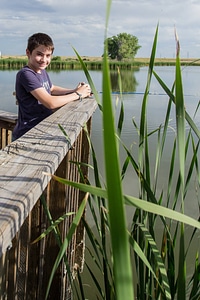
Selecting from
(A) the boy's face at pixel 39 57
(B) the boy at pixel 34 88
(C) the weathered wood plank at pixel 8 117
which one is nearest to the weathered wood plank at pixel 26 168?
(B) the boy at pixel 34 88

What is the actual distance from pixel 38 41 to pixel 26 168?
4.90 feet

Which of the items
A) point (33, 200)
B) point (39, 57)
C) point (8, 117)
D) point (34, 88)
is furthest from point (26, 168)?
point (8, 117)

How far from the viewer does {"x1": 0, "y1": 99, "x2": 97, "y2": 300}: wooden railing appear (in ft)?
2.67

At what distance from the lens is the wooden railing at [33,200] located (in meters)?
0.81

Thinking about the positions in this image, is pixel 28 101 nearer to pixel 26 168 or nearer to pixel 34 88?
pixel 34 88

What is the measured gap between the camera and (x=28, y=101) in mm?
2338

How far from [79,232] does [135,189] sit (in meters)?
1.99

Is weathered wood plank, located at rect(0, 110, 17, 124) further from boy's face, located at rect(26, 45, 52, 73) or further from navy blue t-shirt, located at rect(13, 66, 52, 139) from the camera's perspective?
boy's face, located at rect(26, 45, 52, 73)

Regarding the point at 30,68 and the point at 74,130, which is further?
the point at 30,68

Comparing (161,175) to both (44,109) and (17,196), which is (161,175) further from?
(17,196)

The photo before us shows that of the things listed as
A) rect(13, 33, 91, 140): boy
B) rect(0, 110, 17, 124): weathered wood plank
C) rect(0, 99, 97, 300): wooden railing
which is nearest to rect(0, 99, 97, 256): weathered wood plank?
rect(0, 99, 97, 300): wooden railing

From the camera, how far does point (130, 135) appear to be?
8.21m

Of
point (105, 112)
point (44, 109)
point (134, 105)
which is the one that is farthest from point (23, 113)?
point (134, 105)

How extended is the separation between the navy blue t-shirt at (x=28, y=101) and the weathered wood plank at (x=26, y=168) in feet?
Result: 1.92
